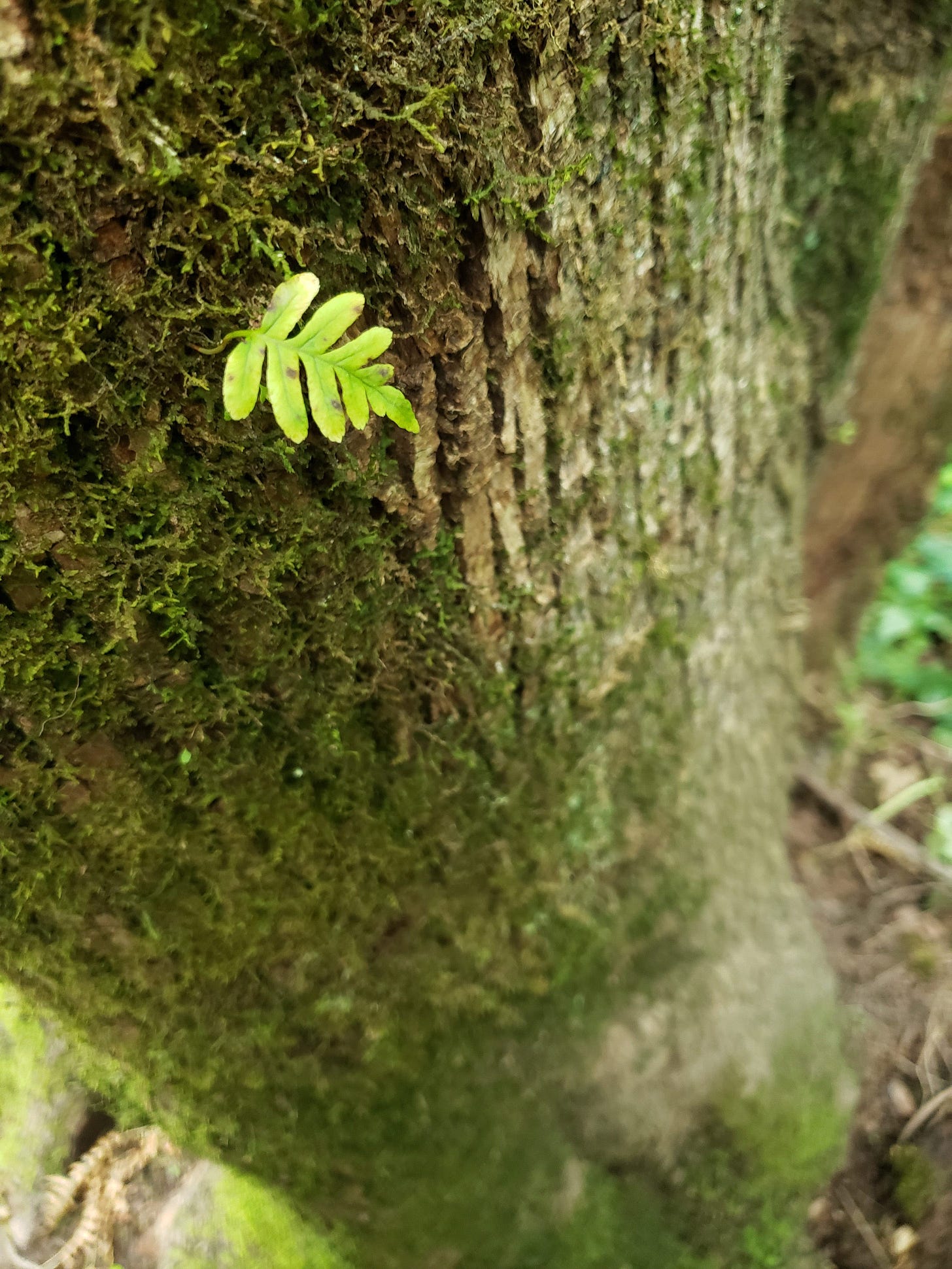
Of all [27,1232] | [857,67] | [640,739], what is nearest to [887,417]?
[857,67]

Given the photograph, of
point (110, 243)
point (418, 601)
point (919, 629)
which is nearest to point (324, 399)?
point (110, 243)

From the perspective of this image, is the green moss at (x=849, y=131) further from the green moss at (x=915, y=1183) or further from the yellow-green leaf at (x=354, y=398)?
the green moss at (x=915, y=1183)

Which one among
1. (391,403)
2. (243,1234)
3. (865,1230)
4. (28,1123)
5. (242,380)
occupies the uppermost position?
(391,403)

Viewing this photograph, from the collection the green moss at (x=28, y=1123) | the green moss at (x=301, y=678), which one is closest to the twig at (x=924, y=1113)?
the green moss at (x=301, y=678)

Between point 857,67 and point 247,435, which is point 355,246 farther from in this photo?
point 857,67

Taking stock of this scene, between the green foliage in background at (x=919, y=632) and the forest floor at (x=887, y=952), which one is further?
the green foliage in background at (x=919, y=632)

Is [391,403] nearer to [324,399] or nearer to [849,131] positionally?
[324,399]

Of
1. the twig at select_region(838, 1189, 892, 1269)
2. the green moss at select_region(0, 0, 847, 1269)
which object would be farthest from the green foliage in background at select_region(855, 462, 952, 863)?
the green moss at select_region(0, 0, 847, 1269)
